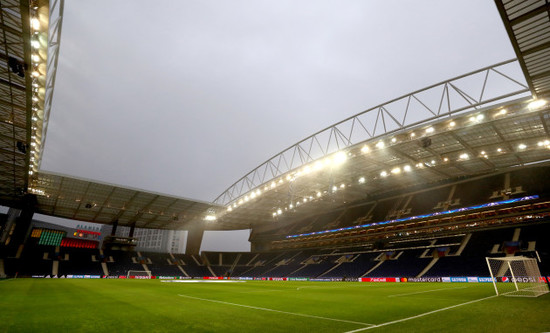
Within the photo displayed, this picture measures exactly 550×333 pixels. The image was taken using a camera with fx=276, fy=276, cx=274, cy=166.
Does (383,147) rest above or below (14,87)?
below

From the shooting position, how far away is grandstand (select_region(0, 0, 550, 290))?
17.6 meters

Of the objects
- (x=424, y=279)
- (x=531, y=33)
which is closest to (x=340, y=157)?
(x=424, y=279)

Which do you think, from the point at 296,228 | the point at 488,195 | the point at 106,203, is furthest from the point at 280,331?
the point at 296,228

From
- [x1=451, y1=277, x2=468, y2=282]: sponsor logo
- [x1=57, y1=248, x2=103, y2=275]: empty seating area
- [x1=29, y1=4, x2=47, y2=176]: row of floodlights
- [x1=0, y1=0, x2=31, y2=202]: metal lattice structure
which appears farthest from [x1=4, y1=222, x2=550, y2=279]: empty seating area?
[x1=29, y1=4, x2=47, y2=176]: row of floodlights

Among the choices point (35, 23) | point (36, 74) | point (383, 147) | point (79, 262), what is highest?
point (35, 23)

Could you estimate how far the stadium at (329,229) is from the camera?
349 inches

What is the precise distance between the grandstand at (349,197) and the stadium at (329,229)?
0.65 ft

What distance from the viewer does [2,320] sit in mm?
7129

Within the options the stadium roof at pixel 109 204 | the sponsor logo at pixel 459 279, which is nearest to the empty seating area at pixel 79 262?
the stadium roof at pixel 109 204

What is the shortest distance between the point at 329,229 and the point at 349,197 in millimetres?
7402

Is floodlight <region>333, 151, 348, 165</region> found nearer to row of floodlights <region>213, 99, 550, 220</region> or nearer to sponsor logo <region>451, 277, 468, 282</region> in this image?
row of floodlights <region>213, 99, 550, 220</region>

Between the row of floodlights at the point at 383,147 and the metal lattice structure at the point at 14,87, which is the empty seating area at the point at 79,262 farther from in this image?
the row of floodlights at the point at 383,147

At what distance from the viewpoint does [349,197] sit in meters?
53.9

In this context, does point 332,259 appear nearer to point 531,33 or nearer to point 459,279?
point 459,279
